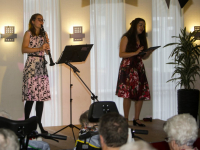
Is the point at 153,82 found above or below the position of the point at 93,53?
below

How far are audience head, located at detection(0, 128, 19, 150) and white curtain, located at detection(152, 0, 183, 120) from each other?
191 inches

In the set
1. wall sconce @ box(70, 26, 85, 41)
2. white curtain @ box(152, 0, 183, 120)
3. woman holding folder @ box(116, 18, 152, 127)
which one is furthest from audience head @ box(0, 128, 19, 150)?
white curtain @ box(152, 0, 183, 120)

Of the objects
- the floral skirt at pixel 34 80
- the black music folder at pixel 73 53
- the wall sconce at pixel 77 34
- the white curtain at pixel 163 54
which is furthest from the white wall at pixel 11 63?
the white curtain at pixel 163 54

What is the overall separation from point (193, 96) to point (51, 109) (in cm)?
270

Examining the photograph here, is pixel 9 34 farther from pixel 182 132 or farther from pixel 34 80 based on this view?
pixel 182 132

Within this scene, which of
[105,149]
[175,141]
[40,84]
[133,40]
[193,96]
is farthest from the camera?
[193,96]

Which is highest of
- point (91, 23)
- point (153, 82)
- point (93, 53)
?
point (91, 23)

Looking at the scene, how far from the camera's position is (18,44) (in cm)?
514

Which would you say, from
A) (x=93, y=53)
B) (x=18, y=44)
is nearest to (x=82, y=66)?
(x=93, y=53)

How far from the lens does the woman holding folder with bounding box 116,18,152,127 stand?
4031 mm

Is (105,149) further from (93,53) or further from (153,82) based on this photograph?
(153,82)

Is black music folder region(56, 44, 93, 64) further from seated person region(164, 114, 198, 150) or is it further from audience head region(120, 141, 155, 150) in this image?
audience head region(120, 141, 155, 150)

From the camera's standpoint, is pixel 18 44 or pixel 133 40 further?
pixel 18 44

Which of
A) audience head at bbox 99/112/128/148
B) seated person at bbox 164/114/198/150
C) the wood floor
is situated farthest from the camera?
the wood floor
